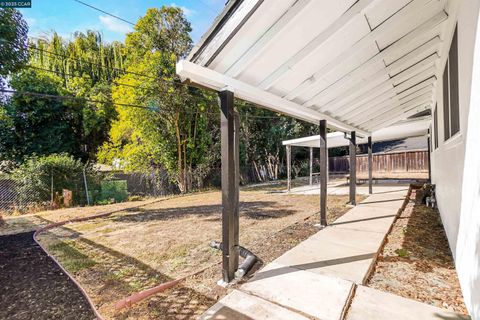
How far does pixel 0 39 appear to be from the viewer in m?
5.61

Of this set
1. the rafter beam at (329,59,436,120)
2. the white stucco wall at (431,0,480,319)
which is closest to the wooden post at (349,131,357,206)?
the rafter beam at (329,59,436,120)

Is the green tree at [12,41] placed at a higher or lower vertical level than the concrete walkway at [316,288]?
higher

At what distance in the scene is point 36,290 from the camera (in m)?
2.95

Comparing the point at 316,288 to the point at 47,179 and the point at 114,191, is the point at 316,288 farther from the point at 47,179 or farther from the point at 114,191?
the point at 114,191

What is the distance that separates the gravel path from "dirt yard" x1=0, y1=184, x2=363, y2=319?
0.17 meters

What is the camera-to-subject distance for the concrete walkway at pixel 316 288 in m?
2.14

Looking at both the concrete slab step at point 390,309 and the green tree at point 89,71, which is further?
the green tree at point 89,71

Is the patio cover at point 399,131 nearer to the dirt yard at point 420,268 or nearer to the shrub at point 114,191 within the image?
the dirt yard at point 420,268

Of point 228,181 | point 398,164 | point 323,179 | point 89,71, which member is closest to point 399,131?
point 398,164

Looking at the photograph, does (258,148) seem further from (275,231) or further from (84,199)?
(275,231)

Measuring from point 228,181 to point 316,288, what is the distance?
1.53m

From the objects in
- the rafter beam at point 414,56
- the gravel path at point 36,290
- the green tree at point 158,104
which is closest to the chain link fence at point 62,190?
the green tree at point 158,104

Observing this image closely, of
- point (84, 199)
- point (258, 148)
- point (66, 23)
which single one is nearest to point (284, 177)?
point (258, 148)

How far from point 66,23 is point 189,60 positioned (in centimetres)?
742
